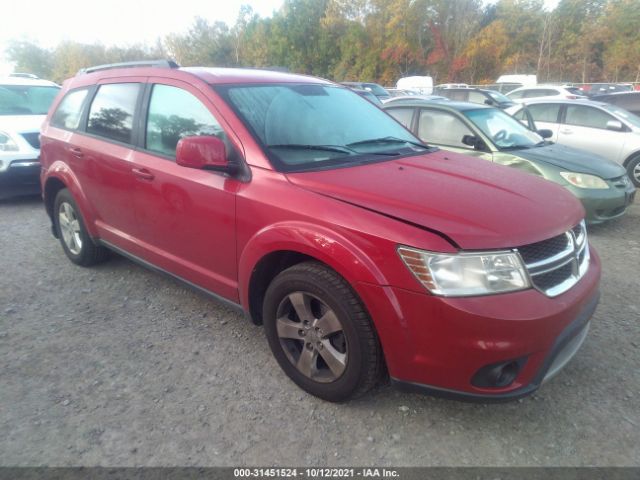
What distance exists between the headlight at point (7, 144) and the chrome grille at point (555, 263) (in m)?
6.90

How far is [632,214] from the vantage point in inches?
254

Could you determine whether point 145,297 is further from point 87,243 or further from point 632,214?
point 632,214

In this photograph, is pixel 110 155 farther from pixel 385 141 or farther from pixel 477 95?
pixel 477 95

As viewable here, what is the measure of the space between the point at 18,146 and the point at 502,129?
655cm

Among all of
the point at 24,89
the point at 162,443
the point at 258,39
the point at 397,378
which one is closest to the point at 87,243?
the point at 162,443

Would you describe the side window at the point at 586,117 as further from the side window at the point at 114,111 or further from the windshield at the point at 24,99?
the windshield at the point at 24,99

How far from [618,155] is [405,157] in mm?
6793

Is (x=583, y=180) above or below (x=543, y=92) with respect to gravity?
below

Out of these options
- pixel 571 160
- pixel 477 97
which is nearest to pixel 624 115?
pixel 571 160

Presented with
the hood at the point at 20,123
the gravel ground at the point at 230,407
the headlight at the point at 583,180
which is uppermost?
the hood at the point at 20,123

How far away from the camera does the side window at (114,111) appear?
354 cm

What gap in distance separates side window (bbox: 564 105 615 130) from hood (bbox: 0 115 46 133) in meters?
8.80

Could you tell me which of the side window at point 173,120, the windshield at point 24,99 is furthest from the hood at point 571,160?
the windshield at point 24,99

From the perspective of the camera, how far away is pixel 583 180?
548 centimetres
